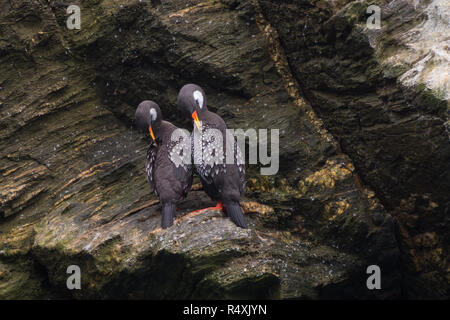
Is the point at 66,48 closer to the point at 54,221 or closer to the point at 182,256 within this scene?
the point at 54,221

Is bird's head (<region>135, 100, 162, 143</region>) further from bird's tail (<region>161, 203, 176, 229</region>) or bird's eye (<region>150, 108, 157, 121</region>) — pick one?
bird's tail (<region>161, 203, 176, 229</region>)

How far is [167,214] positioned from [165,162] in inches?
26.9

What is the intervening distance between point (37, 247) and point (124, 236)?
1.07 m

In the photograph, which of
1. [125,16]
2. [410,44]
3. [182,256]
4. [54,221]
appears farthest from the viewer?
[125,16]

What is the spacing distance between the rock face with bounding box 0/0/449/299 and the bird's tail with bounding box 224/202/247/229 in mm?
111

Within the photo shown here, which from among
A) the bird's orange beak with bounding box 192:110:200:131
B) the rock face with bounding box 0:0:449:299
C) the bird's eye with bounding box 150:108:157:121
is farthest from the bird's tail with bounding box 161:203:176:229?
the bird's eye with bounding box 150:108:157:121

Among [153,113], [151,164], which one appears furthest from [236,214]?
[153,113]

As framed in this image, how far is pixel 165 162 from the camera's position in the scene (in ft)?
19.1

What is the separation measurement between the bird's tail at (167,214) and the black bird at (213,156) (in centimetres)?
50

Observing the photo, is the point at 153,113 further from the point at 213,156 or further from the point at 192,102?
the point at 213,156

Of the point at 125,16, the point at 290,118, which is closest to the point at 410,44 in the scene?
the point at 290,118

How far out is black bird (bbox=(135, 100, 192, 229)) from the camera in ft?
18.3

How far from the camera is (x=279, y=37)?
644 centimetres

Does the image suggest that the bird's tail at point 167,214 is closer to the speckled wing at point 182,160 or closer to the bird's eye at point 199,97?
the speckled wing at point 182,160
